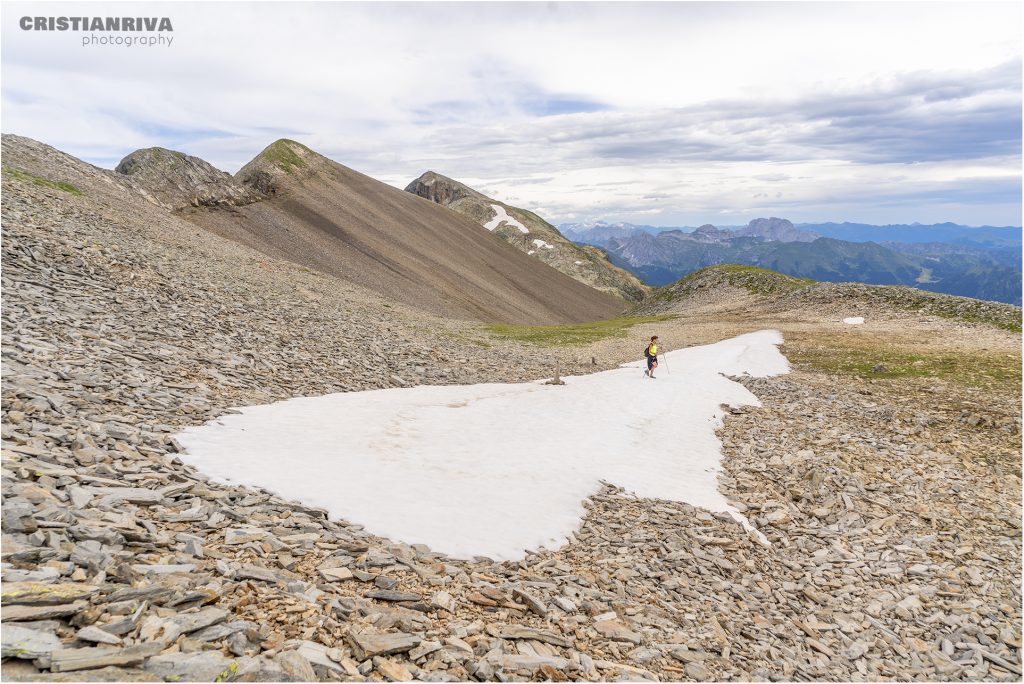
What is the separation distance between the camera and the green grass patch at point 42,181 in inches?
1687

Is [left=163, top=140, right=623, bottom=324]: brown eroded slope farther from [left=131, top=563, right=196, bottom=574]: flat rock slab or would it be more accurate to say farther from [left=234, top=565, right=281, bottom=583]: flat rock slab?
[left=131, top=563, right=196, bottom=574]: flat rock slab

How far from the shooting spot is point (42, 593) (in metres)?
6.98

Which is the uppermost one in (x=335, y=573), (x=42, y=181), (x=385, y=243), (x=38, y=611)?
(x=385, y=243)

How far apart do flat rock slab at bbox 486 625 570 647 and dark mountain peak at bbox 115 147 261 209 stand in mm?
98565

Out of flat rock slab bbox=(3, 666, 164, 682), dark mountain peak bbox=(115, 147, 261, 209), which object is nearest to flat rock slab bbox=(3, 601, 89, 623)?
flat rock slab bbox=(3, 666, 164, 682)

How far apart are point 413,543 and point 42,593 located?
21.2ft

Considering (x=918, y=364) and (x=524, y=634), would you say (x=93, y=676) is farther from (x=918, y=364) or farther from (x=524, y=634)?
(x=918, y=364)

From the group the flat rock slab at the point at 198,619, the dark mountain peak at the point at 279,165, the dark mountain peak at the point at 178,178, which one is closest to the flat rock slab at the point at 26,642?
the flat rock slab at the point at 198,619

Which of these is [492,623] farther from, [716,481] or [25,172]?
[25,172]

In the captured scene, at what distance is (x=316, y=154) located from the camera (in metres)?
135

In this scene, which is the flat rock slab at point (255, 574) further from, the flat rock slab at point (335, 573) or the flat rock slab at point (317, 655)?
the flat rock slab at point (317, 655)

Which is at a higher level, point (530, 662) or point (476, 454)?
point (476, 454)

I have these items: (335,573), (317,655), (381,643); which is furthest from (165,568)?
(381,643)

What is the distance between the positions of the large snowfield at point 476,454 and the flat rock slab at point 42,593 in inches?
199
